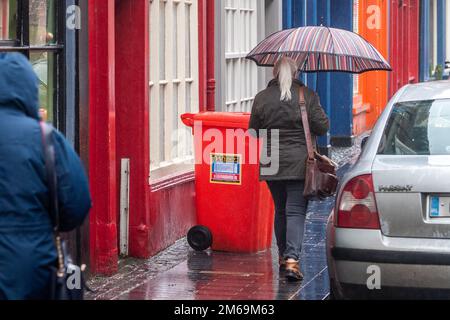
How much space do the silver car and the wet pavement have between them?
1.35m

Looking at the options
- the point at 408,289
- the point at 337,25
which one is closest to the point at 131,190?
the point at 408,289

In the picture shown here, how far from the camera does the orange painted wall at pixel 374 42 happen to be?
25.8m

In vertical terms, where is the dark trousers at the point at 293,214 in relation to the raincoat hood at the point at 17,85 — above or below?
below

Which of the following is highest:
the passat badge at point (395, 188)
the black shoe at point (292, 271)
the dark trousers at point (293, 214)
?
the passat badge at point (395, 188)

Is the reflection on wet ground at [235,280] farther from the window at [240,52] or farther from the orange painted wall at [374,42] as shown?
the orange painted wall at [374,42]

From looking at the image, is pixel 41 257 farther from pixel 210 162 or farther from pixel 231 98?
pixel 231 98

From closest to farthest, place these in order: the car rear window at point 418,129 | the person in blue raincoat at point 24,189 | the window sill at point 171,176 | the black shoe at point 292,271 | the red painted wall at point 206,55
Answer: the person in blue raincoat at point 24,189, the car rear window at point 418,129, the black shoe at point 292,271, the window sill at point 171,176, the red painted wall at point 206,55

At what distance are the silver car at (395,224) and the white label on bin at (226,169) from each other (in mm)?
2948

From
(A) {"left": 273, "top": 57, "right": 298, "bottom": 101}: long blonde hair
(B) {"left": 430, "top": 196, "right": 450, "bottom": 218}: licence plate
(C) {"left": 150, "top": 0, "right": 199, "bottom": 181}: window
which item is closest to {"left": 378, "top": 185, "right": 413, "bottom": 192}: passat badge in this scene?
(B) {"left": 430, "top": 196, "right": 450, "bottom": 218}: licence plate

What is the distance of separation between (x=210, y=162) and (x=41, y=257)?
5.80 m

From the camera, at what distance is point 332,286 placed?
7.72 metres

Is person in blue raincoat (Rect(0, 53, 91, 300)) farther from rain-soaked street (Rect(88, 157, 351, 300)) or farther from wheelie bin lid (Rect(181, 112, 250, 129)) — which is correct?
wheelie bin lid (Rect(181, 112, 250, 129))

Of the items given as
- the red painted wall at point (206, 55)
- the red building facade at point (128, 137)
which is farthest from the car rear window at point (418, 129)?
the red painted wall at point (206, 55)
